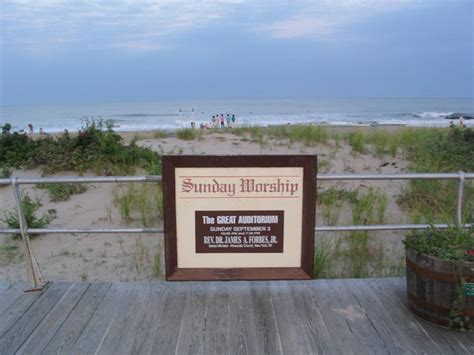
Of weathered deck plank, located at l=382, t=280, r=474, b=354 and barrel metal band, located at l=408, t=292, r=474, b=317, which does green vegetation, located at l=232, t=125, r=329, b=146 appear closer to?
barrel metal band, located at l=408, t=292, r=474, b=317

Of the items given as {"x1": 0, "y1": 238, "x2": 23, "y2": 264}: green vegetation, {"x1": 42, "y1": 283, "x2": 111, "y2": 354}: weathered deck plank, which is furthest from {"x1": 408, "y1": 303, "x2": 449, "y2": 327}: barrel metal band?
{"x1": 0, "y1": 238, "x2": 23, "y2": 264}: green vegetation

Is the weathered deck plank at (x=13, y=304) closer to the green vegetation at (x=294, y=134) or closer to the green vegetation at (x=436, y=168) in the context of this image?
the green vegetation at (x=436, y=168)

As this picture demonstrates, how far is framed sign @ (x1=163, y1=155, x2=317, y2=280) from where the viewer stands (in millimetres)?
3652

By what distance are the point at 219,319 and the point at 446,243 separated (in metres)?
1.80

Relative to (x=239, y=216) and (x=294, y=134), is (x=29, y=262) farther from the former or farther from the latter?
(x=294, y=134)

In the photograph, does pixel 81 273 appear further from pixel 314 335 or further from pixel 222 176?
pixel 314 335

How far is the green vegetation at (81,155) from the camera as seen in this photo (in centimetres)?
946

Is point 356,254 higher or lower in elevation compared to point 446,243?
lower

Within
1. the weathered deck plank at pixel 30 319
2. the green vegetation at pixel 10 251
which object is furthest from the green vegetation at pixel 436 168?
the green vegetation at pixel 10 251

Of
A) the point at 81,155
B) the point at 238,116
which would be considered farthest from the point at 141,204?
the point at 238,116

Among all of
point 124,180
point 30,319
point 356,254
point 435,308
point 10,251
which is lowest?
point 10,251

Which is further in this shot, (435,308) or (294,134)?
(294,134)

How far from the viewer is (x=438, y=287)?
10.3ft

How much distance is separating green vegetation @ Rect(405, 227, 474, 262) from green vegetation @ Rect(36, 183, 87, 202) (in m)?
6.48
